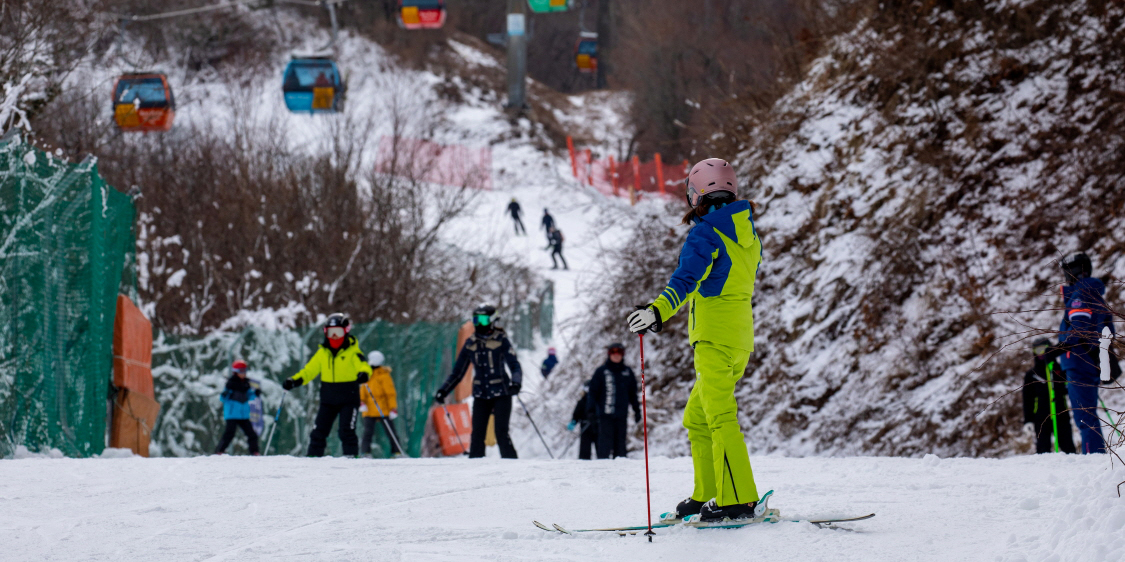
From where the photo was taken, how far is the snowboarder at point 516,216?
120 feet

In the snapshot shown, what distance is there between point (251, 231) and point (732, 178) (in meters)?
15.7

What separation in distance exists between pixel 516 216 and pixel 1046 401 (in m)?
28.5

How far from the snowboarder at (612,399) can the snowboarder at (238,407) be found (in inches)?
183

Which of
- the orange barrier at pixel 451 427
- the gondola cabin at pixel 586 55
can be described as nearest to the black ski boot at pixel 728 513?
the orange barrier at pixel 451 427

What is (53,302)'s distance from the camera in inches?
332

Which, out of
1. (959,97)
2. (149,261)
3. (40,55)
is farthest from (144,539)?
(149,261)

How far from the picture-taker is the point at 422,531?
16.0 feet

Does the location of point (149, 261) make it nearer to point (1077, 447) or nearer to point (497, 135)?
point (1077, 447)

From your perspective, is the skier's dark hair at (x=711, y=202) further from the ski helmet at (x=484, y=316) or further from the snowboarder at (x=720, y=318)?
the ski helmet at (x=484, y=316)

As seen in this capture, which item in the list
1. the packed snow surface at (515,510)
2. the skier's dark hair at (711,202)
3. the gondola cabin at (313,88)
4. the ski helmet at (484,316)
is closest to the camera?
the packed snow surface at (515,510)

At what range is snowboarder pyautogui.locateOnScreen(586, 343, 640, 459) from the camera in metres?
10.5

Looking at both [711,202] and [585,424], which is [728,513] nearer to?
[711,202]

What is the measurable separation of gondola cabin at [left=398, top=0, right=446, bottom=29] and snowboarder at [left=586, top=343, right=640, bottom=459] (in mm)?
16817

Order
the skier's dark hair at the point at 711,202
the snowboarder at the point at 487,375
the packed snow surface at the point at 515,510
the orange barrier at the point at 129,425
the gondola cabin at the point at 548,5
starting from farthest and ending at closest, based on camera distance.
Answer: the gondola cabin at the point at 548,5
the orange barrier at the point at 129,425
the snowboarder at the point at 487,375
the skier's dark hair at the point at 711,202
the packed snow surface at the point at 515,510
